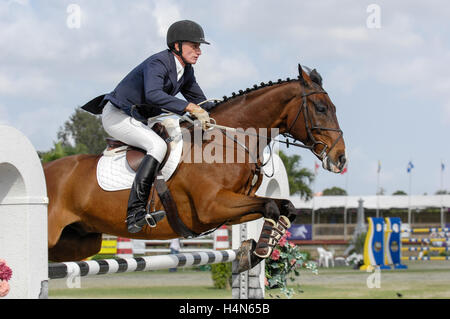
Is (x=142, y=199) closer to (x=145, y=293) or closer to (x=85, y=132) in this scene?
(x=145, y=293)

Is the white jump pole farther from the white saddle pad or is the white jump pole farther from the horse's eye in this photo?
the horse's eye

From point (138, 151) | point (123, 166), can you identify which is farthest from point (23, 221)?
point (138, 151)

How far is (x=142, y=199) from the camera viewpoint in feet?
16.1

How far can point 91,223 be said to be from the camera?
5.29 m

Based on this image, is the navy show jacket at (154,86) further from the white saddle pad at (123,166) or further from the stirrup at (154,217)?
the stirrup at (154,217)

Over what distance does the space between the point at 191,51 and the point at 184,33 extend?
0.51 ft

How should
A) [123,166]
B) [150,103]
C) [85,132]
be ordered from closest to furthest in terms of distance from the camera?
[150,103], [123,166], [85,132]

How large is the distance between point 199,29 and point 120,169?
130 cm

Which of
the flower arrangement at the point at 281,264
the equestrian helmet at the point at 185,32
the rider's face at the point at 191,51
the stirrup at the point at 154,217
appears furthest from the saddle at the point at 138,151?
the flower arrangement at the point at 281,264

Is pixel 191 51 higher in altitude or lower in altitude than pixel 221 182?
higher

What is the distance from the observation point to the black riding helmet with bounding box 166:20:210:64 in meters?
5.07

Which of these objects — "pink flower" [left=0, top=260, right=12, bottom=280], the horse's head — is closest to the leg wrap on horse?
the horse's head

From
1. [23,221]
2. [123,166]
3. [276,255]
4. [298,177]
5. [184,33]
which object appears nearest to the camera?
[23,221]
